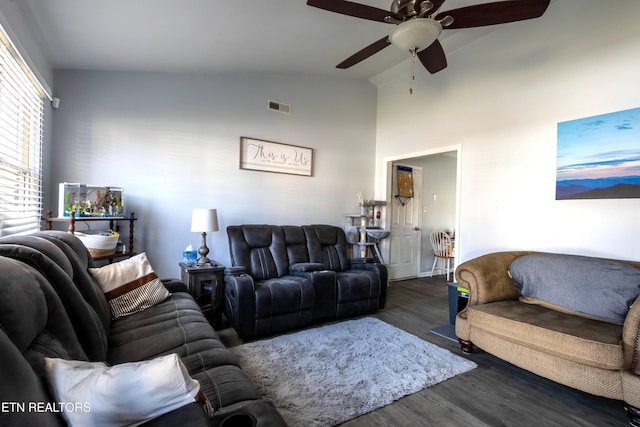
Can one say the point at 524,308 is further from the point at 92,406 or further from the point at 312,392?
the point at 92,406

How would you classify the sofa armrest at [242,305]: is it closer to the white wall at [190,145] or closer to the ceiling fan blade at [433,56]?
the white wall at [190,145]

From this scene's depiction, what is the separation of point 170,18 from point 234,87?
1.41m

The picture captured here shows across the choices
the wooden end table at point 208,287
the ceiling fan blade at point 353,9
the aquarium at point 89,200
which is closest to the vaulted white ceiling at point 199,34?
the ceiling fan blade at point 353,9

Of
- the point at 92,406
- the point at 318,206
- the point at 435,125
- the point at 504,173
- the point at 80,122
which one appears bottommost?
the point at 92,406

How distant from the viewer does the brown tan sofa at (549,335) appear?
5.83ft

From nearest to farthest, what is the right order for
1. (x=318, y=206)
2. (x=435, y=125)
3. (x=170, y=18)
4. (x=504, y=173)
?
(x=170, y=18) < (x=504, y=173) < (x=435, y=125) < (x=318, y=206)

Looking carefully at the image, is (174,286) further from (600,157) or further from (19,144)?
(600,157)

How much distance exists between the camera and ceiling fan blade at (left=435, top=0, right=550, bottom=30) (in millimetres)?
1829

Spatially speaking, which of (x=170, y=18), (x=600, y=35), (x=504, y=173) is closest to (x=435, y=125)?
(x=504, y=173)

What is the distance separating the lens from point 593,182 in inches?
105

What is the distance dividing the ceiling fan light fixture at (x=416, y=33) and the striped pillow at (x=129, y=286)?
96.4 inches

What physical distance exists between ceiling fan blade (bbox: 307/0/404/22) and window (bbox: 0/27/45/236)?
1.87m

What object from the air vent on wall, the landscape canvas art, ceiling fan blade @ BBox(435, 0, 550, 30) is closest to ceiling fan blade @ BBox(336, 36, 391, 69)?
ceiling fan blade @ BBox(435, 0, 550, 30)

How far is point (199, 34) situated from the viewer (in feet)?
8.64
